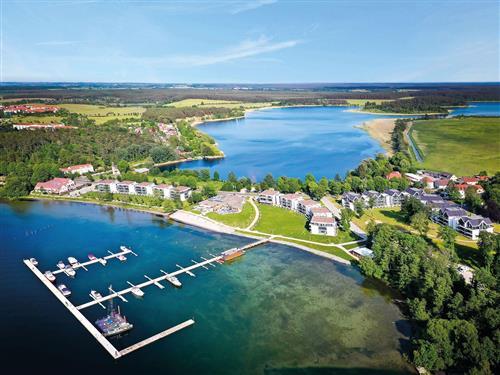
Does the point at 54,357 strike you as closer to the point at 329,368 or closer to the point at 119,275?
the point at 119,275

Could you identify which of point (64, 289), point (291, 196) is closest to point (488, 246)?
point (291, 196)

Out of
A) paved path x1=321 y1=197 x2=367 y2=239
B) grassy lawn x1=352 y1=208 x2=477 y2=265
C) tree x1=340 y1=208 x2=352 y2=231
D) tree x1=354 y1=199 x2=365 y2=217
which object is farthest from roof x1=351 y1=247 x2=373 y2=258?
tree x1=354 y1=199 x2=365 y2=217

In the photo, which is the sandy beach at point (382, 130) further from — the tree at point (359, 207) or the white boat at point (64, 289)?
the white boat at point (64, 289)

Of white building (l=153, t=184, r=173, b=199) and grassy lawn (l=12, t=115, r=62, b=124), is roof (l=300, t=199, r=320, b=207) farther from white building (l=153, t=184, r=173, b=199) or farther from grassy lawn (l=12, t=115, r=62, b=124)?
grassy lawn (l=12, t=115, r=62, b=124)

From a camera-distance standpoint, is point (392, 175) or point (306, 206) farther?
point (392, 175)

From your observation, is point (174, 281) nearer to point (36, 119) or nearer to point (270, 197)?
point (270, 197)
